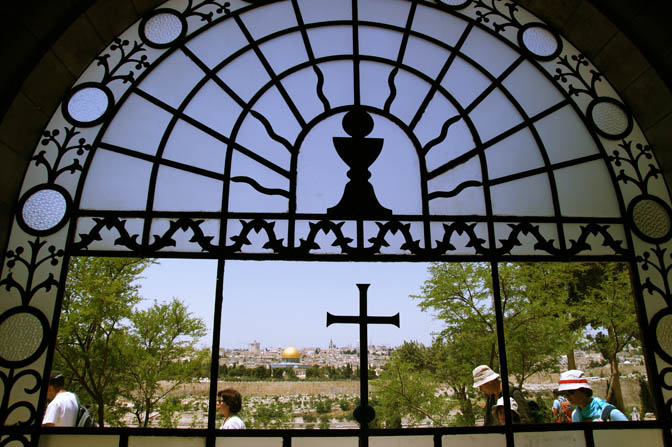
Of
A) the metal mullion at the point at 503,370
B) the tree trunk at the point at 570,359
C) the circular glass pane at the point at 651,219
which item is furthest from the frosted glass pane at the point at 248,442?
the tree trunk at the point at 570,359

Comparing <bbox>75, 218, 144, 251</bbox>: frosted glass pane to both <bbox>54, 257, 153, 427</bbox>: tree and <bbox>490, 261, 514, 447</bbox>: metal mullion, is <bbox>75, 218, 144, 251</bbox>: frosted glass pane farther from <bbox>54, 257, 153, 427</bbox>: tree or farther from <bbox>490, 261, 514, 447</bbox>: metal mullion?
<bbox>54, 257, 153, 427</bbox>: tree

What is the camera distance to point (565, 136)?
3.70m

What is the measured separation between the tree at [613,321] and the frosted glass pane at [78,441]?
9566mm

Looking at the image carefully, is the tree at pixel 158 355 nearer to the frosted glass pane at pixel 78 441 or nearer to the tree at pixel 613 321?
the frosted glass pane at pixel 78 441

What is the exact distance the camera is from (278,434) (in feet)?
9.39

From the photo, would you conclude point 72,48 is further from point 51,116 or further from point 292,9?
point 292,9

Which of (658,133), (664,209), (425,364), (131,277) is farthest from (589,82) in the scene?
(131,277)

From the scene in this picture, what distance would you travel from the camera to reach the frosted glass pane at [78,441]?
9.16 feet

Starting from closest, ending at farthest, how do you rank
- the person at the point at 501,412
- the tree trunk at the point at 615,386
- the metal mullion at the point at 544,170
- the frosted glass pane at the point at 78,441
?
the frosted glass pane at the point at 78,441 → the person at the point at 501,412 → the metal mullion at the point at 544,170 → the tree trunk at the point at 615,386

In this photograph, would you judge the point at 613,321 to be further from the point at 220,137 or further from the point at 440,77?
the point at 220,137

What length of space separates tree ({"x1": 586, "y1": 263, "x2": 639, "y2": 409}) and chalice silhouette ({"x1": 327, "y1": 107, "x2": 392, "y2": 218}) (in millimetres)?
8243

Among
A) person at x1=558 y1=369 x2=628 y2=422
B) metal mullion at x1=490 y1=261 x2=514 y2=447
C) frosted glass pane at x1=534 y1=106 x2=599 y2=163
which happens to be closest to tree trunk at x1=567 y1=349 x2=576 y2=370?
person at x1=558 y1=369 x2=628 y2=422

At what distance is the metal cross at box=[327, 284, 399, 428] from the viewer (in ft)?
9.55

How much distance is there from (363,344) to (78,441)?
210cm
